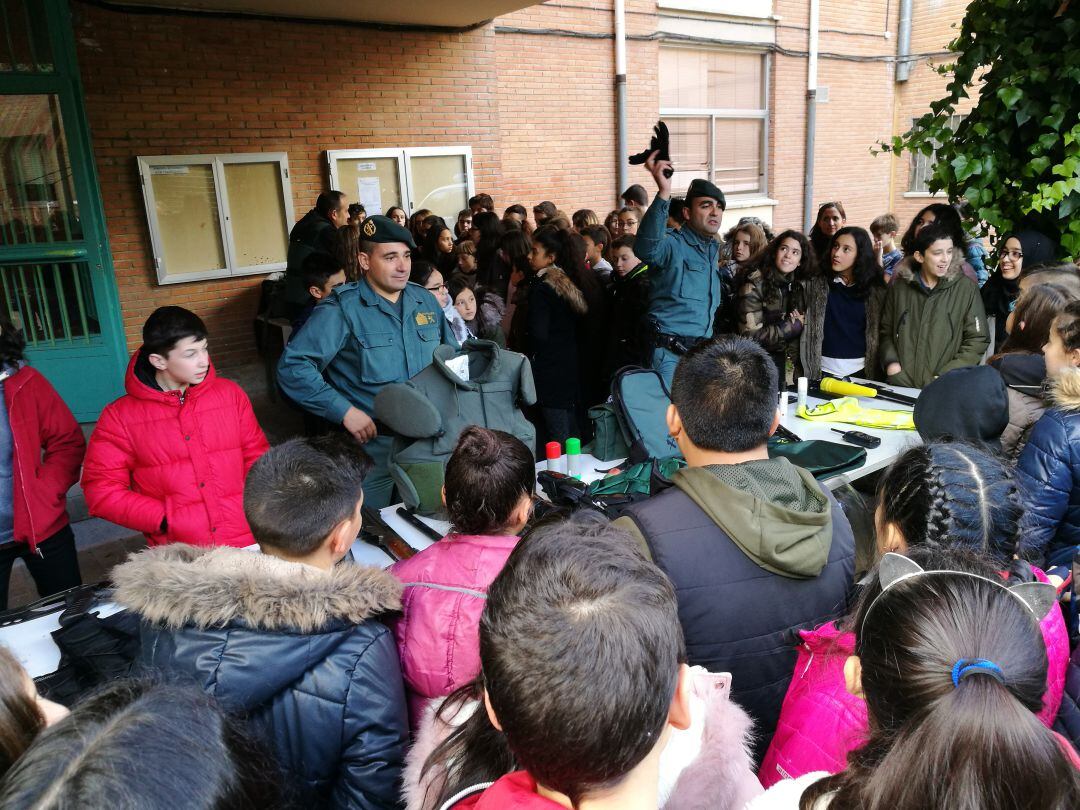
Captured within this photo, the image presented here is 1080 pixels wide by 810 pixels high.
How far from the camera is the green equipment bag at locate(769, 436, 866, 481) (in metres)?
3.10

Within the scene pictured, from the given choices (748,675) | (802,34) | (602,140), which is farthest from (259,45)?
(802,34)

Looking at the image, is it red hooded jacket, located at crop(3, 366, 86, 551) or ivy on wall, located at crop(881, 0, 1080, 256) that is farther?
ivy on wall, located at crop(881, 0, 1080, 256)

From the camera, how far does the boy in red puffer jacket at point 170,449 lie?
102 inches

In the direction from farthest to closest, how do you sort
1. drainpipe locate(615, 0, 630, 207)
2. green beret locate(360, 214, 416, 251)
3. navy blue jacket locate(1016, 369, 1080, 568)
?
drainpipe locate(615, 0, 630, 207)
green beret locate(360, 214, 416, 251)
navy blue jacket locate(1016, 369, 1080, 568)

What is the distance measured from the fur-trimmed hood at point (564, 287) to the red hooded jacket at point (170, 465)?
2304 millimetres

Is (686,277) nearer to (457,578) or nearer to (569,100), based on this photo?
(457,578)

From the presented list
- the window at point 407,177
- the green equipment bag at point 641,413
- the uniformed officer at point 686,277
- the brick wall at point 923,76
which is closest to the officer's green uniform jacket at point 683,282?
the uniformed officer at point 686,277

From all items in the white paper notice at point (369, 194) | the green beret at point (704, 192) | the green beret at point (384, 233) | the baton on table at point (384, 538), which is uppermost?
the white paper notice at point (369, 194)

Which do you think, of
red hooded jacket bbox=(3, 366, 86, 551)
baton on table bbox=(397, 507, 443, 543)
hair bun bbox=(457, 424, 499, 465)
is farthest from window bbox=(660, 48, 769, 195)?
hair bun bbox=(457, 424, 499, 465)

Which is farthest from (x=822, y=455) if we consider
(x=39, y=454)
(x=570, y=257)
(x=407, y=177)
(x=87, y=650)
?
(x=407, y=177)

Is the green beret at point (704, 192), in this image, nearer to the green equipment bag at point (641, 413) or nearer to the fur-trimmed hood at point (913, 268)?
the fur-trimmed hood at point (913, 268)

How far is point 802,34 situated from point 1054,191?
341 inches

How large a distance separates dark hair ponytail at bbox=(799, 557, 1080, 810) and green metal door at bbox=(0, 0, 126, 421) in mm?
5681

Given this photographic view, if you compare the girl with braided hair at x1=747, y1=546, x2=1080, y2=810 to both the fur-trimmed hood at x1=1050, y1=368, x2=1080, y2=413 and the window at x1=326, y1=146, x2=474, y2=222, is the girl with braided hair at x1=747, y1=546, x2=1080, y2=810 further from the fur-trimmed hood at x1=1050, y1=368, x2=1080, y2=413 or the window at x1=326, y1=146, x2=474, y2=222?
the window at x1=326, y1=146, x2=474, y2=222
